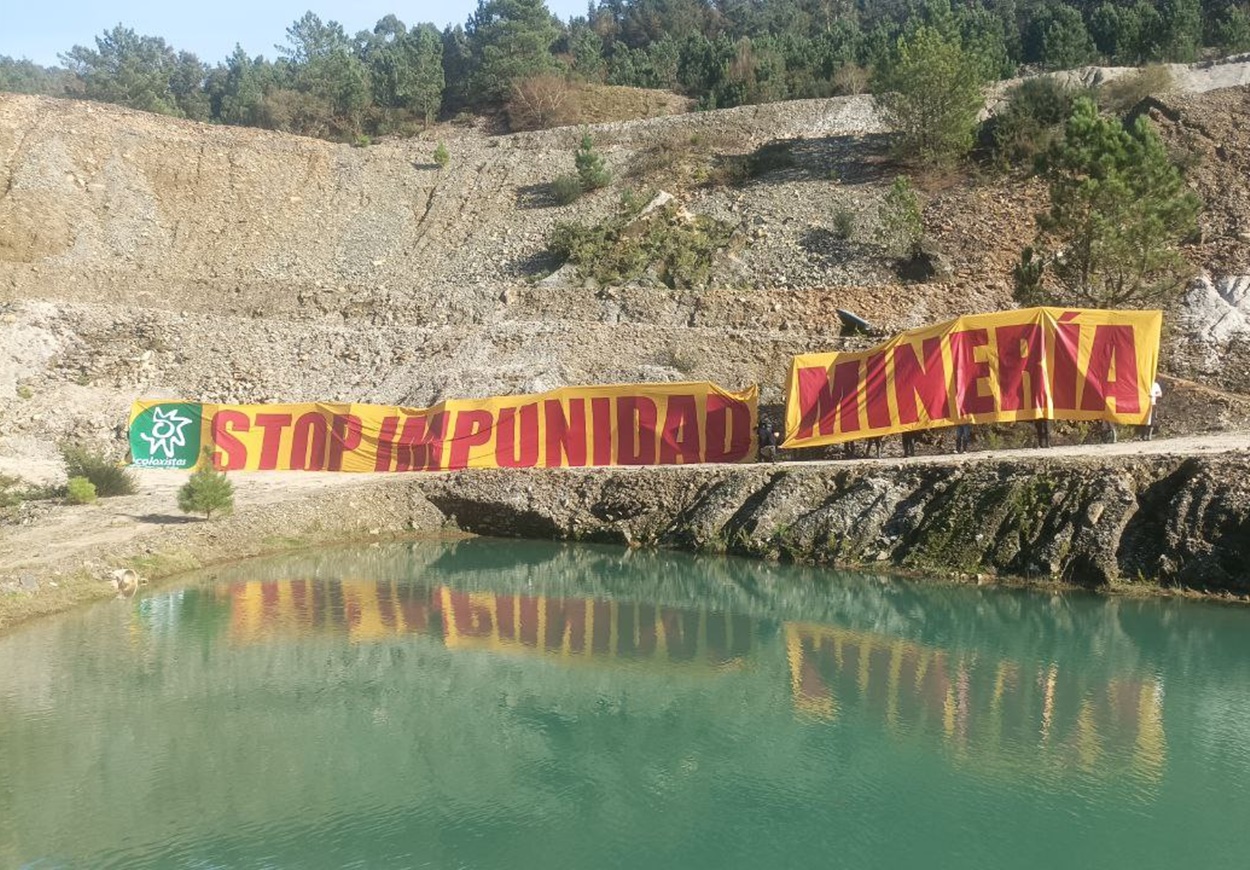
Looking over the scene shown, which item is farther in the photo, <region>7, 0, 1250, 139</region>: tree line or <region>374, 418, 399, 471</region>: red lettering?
<region>7, 0, 1250, 139</region>: tree line

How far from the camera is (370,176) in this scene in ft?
132

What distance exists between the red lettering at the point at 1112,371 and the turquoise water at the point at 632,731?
5.17 meters

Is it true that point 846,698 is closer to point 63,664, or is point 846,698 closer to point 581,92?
point 63,664

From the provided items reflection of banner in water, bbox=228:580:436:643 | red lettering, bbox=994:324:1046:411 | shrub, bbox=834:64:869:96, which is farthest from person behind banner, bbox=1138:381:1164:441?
shrub, bbox=834:64:869:96

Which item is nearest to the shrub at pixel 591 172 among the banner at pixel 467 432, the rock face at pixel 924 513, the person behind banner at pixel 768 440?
the banner at pixel 467 432

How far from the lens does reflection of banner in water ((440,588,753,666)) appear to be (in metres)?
13.1

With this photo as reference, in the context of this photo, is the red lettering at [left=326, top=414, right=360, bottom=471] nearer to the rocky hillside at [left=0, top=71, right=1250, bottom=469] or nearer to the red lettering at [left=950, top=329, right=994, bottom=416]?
the rocky hillside at [left=0, top=71, right=1250, bottom=469]

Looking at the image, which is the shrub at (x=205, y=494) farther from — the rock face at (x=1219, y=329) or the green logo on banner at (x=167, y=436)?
the rock face at (x=1219, y=329)

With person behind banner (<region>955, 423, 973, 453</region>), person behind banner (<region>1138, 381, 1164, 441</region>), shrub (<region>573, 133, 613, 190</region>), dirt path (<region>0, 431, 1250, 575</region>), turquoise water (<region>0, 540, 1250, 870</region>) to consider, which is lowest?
turquoise water (<region>0, 540, 1250, 870</region>)

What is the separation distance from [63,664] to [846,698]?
8827mm

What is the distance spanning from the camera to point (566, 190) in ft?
122

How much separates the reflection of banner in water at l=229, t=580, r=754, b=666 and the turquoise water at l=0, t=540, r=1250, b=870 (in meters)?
0.07

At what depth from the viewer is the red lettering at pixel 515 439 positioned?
22875mm

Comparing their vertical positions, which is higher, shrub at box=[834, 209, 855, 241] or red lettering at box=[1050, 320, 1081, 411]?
shrub at box=[834, 209, 855, 241]
